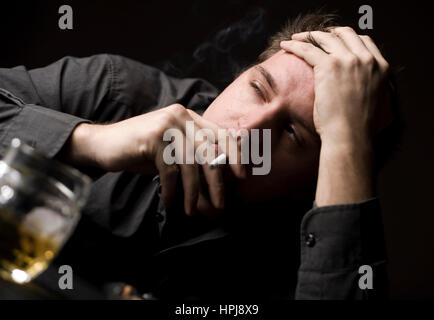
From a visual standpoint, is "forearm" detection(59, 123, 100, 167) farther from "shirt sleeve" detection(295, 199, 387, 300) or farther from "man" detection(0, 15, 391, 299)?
"shirt sleeve" detection(295, 199, 387, 300)

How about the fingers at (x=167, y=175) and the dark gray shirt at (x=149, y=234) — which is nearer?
the fingers at (x=167, y=175)

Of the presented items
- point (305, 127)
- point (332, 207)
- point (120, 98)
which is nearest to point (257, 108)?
point (305, 127)

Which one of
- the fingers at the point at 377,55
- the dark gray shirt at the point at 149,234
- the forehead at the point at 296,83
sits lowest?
the dark gray shirt at the point at 149,234

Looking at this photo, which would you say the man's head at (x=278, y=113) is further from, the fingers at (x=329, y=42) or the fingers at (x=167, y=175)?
the fingers at (x=167, y=175)

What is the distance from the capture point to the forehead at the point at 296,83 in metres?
1.37

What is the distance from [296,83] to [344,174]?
0.29 meters

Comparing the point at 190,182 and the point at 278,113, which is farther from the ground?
the point at 278,113

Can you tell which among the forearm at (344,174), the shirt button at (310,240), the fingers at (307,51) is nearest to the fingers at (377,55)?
the fingers at (307,51)

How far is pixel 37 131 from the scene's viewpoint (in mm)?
1266

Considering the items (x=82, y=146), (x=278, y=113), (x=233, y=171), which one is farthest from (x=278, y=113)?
(x=82, y=146)

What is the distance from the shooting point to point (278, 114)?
4.41 feet

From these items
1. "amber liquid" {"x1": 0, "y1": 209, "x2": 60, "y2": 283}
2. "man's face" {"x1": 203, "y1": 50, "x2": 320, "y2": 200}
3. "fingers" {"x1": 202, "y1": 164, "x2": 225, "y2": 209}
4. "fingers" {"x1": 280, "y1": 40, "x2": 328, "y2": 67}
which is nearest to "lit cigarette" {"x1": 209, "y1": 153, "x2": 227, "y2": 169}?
"fingers" {"x1": 202, "y1": 164, "x2": 225, "y2": 209}

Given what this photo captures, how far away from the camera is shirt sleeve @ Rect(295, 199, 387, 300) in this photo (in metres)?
1.24

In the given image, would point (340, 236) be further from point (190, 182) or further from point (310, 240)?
point (190, 182)
